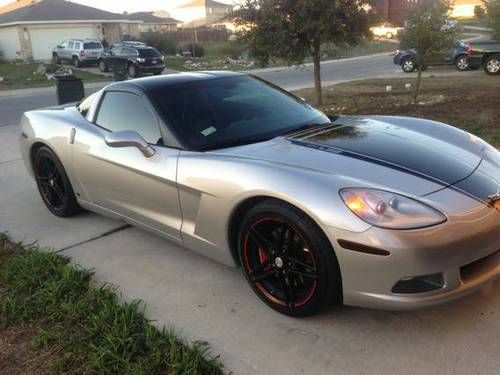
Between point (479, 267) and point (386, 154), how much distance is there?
82cm

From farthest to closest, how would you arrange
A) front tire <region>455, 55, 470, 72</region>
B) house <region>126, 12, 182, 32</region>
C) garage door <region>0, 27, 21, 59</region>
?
house <region>126, 12, 182, 32</region>, garage door <region>0, 27, 21, 59</region>, front tire <region>455, 55, 470, 72</region>

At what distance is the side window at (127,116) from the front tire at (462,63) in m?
18.2

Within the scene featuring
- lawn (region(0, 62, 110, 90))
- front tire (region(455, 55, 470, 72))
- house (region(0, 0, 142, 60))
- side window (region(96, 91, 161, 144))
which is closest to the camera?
side window (region(96, 91, 161, 144))

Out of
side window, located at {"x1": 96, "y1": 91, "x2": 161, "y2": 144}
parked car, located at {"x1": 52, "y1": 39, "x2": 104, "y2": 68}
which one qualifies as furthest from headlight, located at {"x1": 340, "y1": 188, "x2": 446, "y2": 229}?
parked car, located at {"x1": 52, "y1": 39, "x2": 104, "y2": 68}

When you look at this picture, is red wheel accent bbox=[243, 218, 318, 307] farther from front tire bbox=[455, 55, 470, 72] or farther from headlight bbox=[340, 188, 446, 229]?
front tire bbox=[455, 55, 470, 72]

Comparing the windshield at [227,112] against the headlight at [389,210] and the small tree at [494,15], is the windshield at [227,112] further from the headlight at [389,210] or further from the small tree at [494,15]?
the small tree at [494,15]

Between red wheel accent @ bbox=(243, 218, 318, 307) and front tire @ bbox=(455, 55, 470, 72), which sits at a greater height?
red wheel accent @ bbox=(243, 218, 318, 307)

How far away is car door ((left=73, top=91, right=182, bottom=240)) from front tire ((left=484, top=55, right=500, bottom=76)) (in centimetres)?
1638

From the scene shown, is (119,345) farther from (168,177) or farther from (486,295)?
(486,295)

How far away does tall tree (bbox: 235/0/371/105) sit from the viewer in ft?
31.7

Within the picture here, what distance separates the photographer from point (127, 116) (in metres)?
4.02

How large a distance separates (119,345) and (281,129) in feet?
6.02

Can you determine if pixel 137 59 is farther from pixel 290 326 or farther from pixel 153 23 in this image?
pixel 153 23

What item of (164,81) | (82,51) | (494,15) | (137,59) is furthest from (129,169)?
(82,51)
